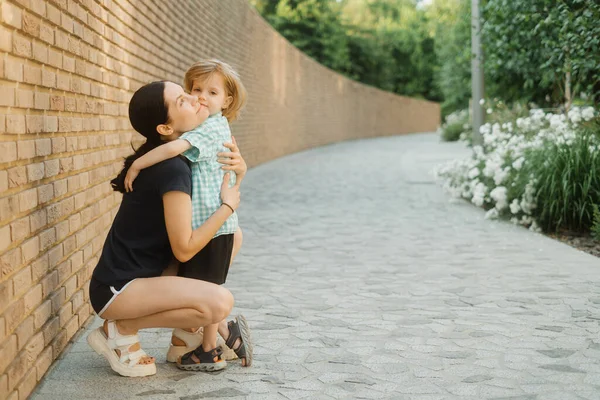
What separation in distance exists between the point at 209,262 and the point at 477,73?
1087 cm

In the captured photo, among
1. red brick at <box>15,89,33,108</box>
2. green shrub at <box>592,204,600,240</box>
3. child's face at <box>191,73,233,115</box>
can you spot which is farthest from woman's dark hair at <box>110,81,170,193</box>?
green shrub at <box>592,204,600,240</box>

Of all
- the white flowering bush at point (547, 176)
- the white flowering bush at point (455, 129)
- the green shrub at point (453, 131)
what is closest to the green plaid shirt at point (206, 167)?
the white flowering bush at point (547, 176)

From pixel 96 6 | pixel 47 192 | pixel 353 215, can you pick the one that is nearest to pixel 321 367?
pixel 47 192

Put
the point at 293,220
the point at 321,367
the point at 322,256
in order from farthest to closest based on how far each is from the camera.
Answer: the point at 293,220
the point at 322,256
the point at 321,367

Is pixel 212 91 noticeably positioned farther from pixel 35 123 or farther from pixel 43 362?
pixel 43 362

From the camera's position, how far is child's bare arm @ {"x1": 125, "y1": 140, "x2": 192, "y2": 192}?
3.88 metres

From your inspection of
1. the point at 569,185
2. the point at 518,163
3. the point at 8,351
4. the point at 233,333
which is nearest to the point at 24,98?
the point at 8,351

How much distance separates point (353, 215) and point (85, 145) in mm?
6055

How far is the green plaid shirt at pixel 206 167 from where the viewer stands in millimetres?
3986

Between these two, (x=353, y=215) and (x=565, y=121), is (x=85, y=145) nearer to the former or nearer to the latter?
(x=353, y=215)

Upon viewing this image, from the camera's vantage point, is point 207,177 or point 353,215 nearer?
point 207,177

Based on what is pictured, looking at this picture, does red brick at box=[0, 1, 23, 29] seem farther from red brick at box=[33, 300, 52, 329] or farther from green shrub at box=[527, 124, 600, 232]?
green shrub at box=[527, 124, 600, 232]

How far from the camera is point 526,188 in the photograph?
9.24 metres

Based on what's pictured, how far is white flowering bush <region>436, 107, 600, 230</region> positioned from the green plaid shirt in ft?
18.3
